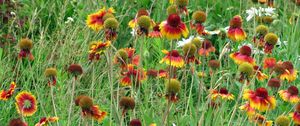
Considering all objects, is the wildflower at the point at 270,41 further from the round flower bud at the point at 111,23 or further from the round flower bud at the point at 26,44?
the round flower bud at the point at 26,44

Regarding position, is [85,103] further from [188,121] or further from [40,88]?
[40,88]

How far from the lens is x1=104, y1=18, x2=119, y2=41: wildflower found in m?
2.14

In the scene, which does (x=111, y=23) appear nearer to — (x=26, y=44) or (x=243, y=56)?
(x=26, y=44)

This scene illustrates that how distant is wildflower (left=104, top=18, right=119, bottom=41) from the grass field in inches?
0.4

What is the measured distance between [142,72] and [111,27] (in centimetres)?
30

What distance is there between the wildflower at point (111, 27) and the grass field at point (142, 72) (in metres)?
0.01

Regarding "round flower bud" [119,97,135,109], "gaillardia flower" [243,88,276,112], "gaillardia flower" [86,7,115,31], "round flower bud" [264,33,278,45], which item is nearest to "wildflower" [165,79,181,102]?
"round flower bud" [119,97,135,109]

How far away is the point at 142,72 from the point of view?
240 cm

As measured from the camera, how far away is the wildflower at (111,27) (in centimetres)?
214

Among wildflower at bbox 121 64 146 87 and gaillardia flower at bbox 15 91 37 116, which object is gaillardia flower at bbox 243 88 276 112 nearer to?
wildflower at bbox 121 64 146 87

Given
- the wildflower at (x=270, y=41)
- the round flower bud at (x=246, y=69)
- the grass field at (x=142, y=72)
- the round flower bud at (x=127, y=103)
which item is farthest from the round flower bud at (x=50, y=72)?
the wildflower at (x=270, y=41)

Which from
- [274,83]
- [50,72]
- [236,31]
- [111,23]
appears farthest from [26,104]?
[274,83]

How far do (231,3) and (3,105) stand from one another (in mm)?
1918

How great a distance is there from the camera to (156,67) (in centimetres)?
339
